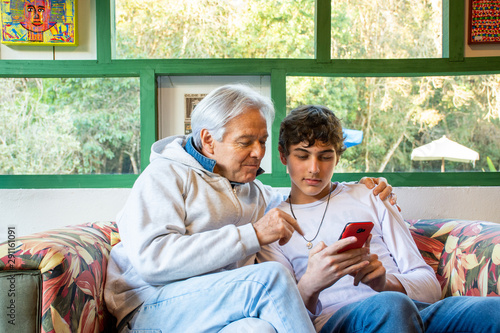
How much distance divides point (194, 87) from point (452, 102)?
165 cm

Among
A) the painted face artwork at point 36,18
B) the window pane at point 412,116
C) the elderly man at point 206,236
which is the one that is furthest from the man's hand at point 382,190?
the painted face artwork at point 36,18

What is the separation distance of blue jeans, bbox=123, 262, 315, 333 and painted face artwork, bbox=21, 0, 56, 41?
1814 mm

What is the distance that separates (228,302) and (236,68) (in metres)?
1.58

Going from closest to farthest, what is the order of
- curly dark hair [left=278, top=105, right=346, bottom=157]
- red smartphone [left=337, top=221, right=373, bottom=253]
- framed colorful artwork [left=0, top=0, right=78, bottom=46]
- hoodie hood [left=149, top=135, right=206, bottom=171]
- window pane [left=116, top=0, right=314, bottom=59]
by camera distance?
red smartphone [left=337, top=221, right=373, bottom=253] < hoodie hood [left=149, top=135, right=206, bottom=171] < curly dark hair [left=278, top=105, right=346, bottom=157] < framed colorful artwork [left=0, top=0, right=78, bottom=46] < window pane [left=116, top=0, right=314, bottom=59]

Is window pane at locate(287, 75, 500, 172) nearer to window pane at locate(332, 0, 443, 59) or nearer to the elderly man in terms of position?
window pane at locate(332, 0, 443, 59)

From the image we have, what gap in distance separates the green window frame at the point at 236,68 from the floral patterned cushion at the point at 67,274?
99 cm

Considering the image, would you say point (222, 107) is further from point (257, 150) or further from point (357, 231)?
point (357, 231)

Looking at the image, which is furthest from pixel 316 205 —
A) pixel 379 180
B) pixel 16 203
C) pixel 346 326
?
pixel 16 203

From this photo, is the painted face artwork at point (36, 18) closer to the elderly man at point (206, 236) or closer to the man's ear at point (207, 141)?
the elderly man at point (206, 236)

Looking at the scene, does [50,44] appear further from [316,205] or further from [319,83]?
[316,205]

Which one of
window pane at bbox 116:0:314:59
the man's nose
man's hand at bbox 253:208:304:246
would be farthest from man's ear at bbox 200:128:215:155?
window pane at bbox 116:0:314:59

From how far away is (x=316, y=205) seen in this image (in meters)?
1.81

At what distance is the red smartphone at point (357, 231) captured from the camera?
128cm

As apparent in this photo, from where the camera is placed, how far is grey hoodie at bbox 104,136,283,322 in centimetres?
132
